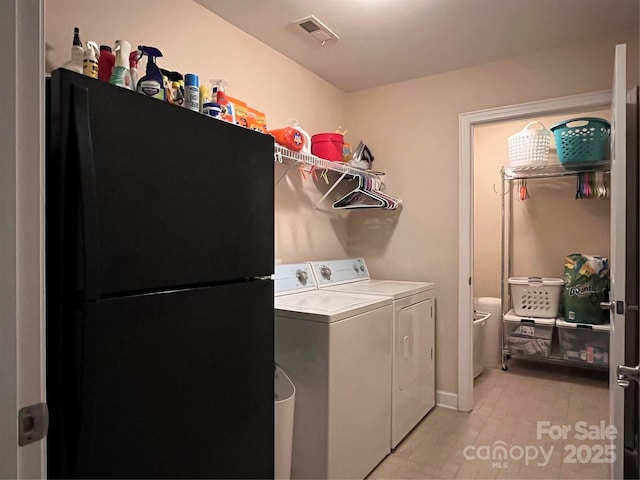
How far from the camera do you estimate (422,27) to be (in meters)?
2.31

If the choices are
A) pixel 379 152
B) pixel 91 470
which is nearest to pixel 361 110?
pixel 379 152

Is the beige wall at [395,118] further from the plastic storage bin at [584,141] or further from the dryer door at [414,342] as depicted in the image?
the plastic storage bin at [584,141]

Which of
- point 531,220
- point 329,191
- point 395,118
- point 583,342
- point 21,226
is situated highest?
point 395,118

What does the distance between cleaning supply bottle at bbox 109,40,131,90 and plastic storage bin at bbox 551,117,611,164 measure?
2.96m

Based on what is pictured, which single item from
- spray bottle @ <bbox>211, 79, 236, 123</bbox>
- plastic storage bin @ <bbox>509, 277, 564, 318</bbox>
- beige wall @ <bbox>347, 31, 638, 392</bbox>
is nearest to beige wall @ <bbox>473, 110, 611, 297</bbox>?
plastic storage bin @ <bbox>509, 277, 564, 318</bbox>

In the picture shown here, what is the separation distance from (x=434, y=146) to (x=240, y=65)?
5.01 ft

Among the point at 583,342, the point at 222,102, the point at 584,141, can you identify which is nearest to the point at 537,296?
the point at 583,342

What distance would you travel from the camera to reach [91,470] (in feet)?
3.05

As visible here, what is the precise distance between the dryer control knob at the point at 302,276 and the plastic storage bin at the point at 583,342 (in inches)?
97.3

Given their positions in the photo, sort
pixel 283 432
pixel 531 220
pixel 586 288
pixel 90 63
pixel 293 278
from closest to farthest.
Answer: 1. pixel 90 63
2. pixel 283 432
3. pixel 293 278
4. pixel 586 288
5. pixel 531 220

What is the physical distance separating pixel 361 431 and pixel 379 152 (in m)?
2.12

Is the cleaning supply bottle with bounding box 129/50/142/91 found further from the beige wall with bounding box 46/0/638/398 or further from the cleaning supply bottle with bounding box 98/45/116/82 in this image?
the beige wall with bounding box 46/0/638/398

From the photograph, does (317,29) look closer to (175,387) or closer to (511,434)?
(175,387)

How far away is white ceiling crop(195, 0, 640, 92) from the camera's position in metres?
2.09
